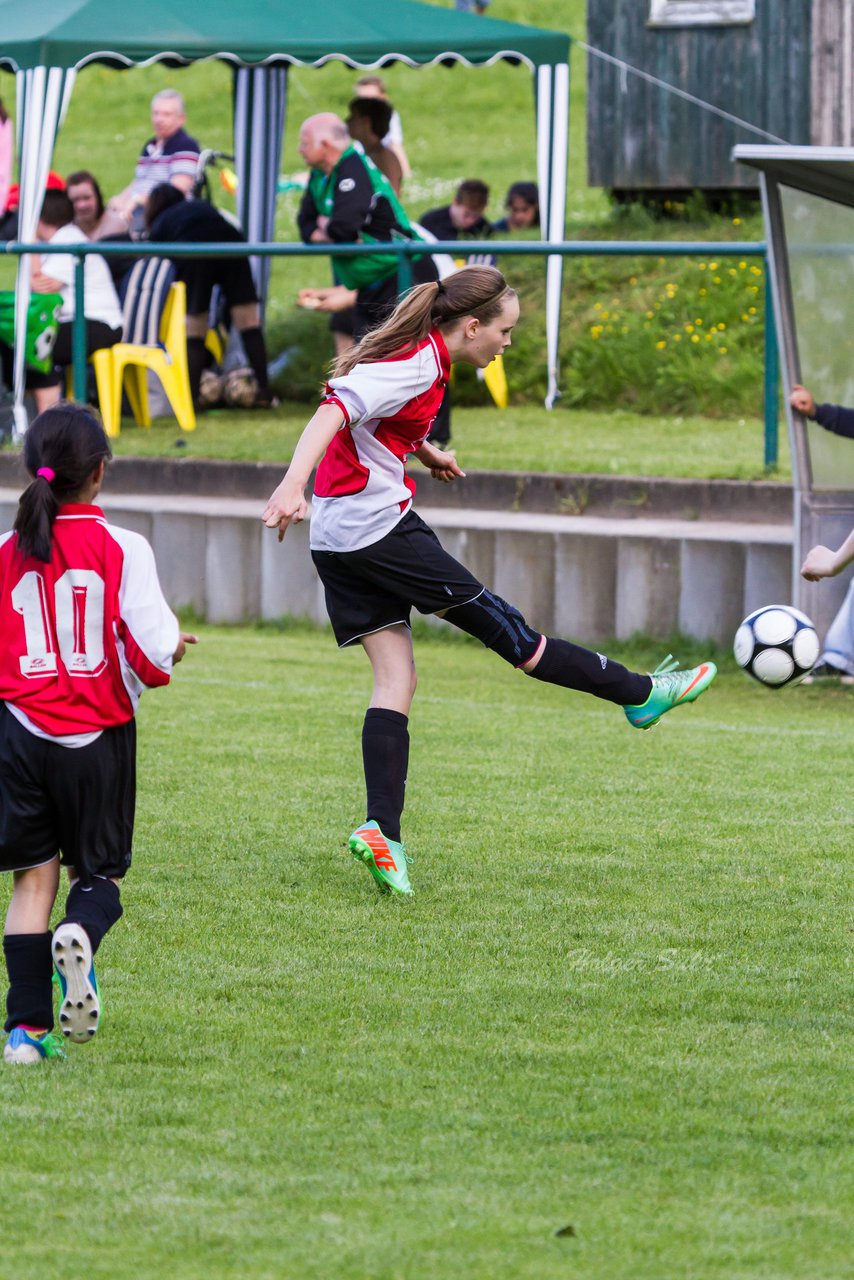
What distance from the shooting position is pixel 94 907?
156 inches

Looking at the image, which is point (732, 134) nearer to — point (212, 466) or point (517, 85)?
point (212, 466)

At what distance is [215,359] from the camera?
14930mm

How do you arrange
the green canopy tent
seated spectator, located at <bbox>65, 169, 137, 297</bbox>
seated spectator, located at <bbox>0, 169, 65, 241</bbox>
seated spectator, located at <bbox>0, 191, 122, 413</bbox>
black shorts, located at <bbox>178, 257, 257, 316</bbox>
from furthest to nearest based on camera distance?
1. seated spectator, located at <bbox>65, 169, 137, 297</bbox>
2. seated spectator, located at <bbox>0, 169, 65, 241</bbox>
3. black shorts, located at <bbox>178, 257, 257, 316</bbox>
4. the green canopy tent
5. seated spectator, located at <bbox>0, 191, 122, 413</bbox>

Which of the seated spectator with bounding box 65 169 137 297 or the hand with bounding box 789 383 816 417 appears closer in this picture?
the hand with bounding box 789 383 816 417

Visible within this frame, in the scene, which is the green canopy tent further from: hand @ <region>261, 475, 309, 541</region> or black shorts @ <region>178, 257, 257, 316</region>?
hand @ <region>261, 475, 309, 541</region>

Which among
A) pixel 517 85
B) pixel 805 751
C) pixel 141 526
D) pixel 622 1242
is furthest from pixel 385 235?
pixel 517 85

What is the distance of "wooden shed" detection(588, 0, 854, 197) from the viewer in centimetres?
1777

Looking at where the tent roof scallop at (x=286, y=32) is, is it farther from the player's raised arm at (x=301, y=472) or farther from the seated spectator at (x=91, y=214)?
the player's raised arm at (x=301, y=472)

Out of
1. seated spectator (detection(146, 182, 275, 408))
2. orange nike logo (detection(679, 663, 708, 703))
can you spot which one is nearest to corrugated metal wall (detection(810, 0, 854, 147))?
seated spectator (detection(146, 182, 275, 408))

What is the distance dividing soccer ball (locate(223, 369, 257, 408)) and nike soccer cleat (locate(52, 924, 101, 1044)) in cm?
1044

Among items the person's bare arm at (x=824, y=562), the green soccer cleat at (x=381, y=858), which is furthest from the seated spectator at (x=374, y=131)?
the green soccer cleat at (x=381, y=858)

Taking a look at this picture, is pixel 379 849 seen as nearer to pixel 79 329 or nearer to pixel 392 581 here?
pixel 392 581

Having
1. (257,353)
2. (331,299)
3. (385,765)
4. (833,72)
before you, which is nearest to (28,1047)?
(385,765)

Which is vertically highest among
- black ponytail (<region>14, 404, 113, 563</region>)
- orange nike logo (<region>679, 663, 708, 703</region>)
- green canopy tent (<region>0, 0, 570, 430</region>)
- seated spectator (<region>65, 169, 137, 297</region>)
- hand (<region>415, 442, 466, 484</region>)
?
green canopy tent (<region>0, 0, 570, 430</region>)
